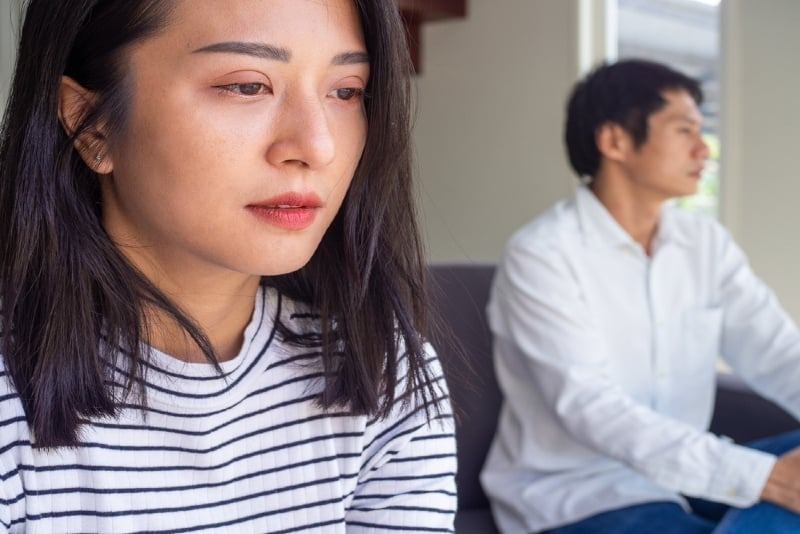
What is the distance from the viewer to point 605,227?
6.49 ft

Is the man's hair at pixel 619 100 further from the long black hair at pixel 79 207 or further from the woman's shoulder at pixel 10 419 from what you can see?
the woman's shoulder at pixel 10 419

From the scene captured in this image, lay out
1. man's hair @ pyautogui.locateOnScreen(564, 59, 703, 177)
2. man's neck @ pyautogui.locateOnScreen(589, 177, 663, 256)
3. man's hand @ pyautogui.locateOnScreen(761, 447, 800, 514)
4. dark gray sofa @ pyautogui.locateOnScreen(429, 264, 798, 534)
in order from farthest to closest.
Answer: man's hair @ pyautogui.locateOnScreen(564, 59, 703, 177) < man's neck @ pyautogui.locateOnScreen(589, 177, 663, 256) < dark gray sofa @ pyautogui.locateOnScreen(429, 264, 798, 534) < man's hand @ pyautogui.locateOnScreen(761, 447, 800, 514)

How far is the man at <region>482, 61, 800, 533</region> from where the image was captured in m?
1.60

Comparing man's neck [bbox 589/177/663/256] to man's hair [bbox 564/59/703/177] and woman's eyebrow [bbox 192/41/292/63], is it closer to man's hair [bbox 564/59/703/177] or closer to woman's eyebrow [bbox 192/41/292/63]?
man's hair [bbox 564/59/703/177]

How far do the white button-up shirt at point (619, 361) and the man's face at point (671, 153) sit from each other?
7cm

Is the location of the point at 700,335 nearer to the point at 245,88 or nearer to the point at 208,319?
the point at 208,319

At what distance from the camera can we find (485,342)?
188 centimetres

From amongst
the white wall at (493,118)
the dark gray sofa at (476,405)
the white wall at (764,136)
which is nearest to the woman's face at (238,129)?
the dark gray sofa at (476,405)

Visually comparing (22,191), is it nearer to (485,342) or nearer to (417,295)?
(417,295)

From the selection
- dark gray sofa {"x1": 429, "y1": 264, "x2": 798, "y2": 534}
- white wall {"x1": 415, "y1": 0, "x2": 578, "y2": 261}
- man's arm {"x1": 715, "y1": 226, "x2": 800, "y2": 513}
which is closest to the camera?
dark gray sofa {"x1": 429, "y1": 264, "x2": 798, "y2": 534}

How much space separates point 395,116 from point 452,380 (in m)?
0.83

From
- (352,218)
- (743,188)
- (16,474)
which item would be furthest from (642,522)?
(743,188)

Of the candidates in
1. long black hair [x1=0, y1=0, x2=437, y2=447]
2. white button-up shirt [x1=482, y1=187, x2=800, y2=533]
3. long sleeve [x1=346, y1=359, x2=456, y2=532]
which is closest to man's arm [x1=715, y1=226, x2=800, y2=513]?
white button-up shirt [x1=482, y1=187, x2=800, y2=533]

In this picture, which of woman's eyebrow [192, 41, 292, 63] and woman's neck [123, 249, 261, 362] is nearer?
woman's eyebrow [192, 41, 292, 63]
